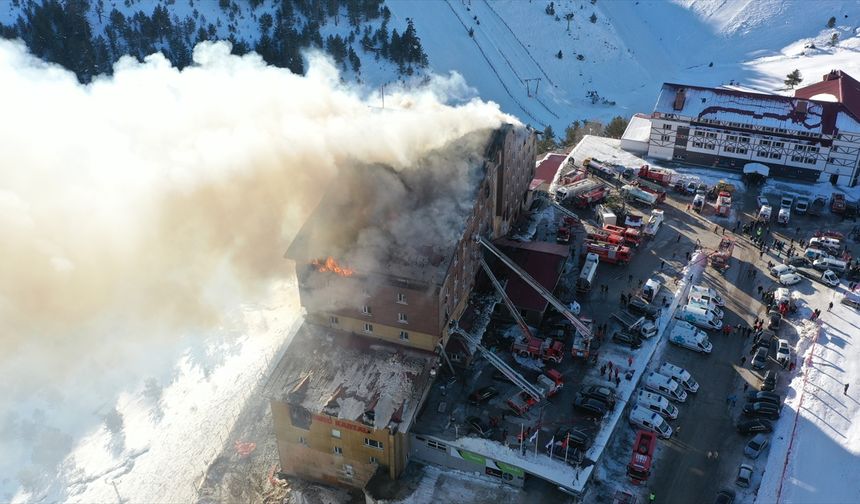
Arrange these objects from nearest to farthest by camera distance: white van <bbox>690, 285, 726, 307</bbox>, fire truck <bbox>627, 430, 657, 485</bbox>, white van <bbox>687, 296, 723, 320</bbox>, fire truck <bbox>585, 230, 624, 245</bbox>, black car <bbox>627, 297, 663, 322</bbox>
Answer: fire truck <bbox>627, 430, 657, 485</bbox> < black car <bbox>627, 297, 663, 322</bbox> < white van <bbox>687, 296, 723, 320</bbox> < white van <bbox>690, 285, 726, 307</bbox> < fire truck <bbox>585, 230, 624, 245</bbox>

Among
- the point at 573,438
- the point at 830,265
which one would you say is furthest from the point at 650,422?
the point at 830,265

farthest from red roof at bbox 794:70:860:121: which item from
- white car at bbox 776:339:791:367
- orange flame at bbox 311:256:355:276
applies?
orange flame at bbox 311:256:355:276

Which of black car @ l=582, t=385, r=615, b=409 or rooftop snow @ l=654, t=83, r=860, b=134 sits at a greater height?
rooftop snow @ l=654, t=83, r=860, b=134

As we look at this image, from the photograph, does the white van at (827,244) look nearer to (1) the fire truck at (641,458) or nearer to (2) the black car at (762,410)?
(2) the black car at (762,410)

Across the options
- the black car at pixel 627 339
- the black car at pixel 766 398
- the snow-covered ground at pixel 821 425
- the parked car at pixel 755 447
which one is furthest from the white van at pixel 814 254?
the parked car at pixel 755 447

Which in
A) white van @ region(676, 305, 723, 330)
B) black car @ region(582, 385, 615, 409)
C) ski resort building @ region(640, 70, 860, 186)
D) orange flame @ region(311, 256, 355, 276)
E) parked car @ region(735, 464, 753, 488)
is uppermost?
ski resort building @ region(640, 70, 860, 186)

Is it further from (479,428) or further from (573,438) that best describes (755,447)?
(479,428)

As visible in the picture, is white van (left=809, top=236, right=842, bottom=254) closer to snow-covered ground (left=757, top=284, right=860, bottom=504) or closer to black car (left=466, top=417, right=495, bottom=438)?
snow-covered ground (left=757, top=284, right=860, bottom=504)
